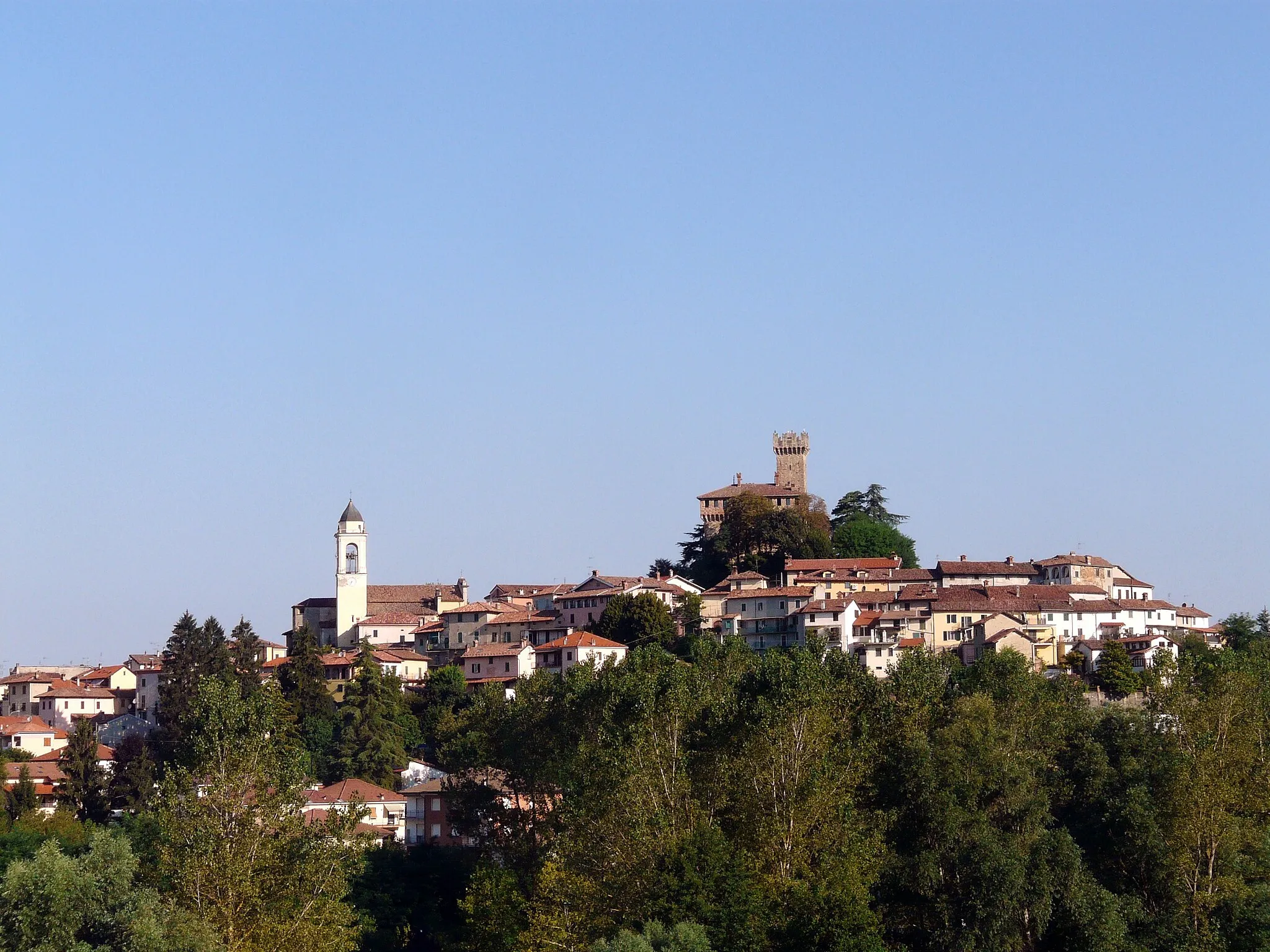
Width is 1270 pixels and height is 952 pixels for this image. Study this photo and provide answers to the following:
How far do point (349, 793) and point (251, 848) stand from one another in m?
34.6

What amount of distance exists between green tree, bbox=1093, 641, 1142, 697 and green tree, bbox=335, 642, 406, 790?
2904cm

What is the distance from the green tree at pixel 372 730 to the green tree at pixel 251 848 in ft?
124

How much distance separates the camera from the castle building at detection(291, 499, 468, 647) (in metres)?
110

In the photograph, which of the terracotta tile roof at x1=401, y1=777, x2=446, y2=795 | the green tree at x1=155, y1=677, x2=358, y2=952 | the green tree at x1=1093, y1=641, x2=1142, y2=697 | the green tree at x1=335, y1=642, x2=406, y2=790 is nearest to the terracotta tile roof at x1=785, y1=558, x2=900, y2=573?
the green tree at x1=1093, y1=641, x2=1142, y2=697

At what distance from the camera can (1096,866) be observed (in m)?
52.3

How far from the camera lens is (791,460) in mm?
125875

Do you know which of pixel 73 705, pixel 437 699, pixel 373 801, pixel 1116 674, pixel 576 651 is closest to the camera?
pixel 373 801

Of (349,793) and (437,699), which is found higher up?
(437,699)

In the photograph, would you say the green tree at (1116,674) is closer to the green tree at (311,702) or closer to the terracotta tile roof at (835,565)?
the terracotta tile roof at (835,565)

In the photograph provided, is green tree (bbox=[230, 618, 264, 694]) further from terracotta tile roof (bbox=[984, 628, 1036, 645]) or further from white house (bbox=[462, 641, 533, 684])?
terracotta tile roof (bbox=[984, 628, 1036, 645])

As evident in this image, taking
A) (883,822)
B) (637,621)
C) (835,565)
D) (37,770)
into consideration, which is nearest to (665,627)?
(637,621)

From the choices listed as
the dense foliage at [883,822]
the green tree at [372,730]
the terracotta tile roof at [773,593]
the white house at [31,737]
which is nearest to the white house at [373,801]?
the green tree at [372,730]

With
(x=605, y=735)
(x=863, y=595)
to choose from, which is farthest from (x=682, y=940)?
(x=863, y=595)

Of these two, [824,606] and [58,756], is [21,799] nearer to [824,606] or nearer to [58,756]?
Result: [58,756]
